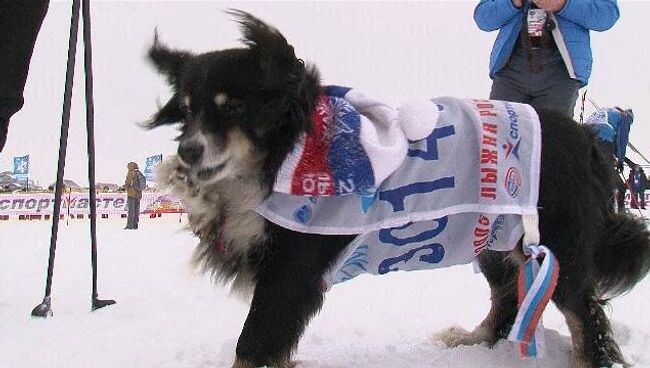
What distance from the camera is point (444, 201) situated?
2463 millimetres

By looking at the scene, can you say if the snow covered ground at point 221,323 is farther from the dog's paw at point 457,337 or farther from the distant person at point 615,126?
the distant person at point 615,126

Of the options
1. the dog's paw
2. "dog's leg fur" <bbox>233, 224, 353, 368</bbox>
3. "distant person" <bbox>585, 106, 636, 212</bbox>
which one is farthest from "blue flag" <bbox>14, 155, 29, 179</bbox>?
"dog's leg fur" <bbox>233, 224, 353, 368</bbox>

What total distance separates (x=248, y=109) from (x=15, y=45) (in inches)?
54.4

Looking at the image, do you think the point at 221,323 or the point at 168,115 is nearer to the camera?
the point at 168,115

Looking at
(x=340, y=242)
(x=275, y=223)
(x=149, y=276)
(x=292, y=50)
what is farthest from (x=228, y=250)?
(x=149, y=276)

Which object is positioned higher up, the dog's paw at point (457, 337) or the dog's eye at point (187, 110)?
the dog's eye at point (187, 110)

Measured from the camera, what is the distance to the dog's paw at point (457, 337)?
303 cm

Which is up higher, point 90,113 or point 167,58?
point 167,58

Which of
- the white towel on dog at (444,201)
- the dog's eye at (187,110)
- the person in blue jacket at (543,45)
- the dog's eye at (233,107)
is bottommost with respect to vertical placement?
the white towel on dog at (444,201)

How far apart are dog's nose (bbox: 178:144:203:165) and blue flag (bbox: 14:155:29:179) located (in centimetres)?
2342

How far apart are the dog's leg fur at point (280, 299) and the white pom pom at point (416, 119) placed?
56 centimetres

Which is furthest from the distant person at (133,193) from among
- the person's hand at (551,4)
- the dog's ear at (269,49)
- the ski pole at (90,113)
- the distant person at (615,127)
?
the dog's ear at (269,49)

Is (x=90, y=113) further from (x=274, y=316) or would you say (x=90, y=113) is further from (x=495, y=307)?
(x=495, y=307)

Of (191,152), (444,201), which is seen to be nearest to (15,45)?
(191,152)
